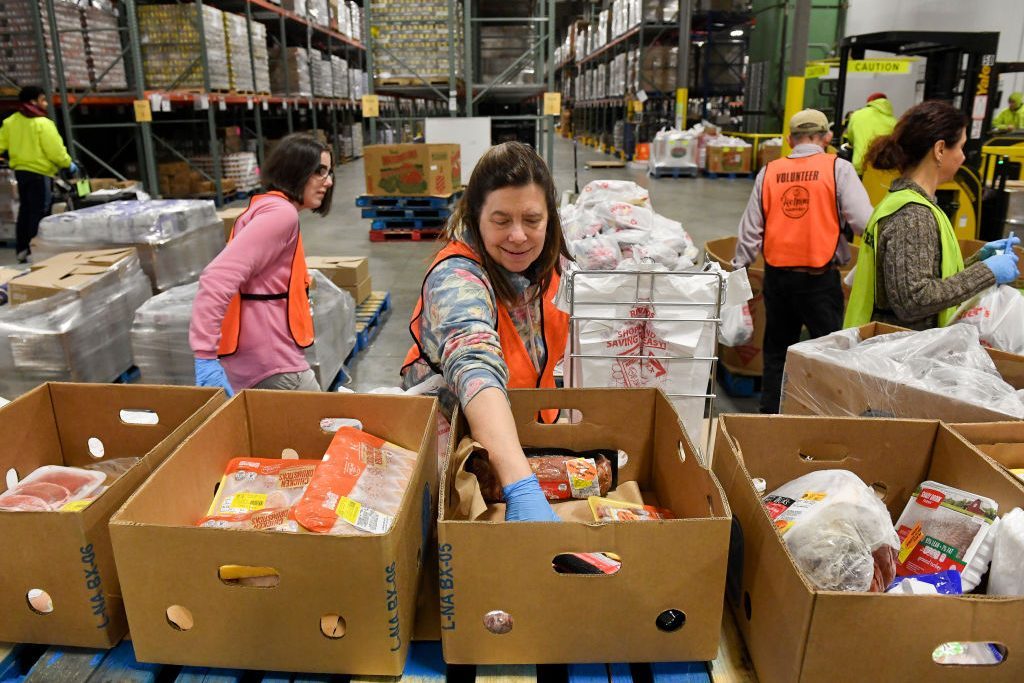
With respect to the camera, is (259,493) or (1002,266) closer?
(259,493)

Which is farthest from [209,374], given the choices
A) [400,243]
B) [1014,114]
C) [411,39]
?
[1014,114]

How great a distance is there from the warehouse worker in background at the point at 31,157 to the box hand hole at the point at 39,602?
25.6ft

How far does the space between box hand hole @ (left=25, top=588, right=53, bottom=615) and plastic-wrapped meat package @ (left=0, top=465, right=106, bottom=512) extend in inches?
10.8

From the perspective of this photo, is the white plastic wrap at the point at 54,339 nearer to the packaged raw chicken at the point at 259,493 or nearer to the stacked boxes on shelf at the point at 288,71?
the packaged raw chicken at the point at 259,493

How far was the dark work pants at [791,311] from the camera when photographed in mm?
3945

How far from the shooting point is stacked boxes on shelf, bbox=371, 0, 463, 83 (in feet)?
31.0

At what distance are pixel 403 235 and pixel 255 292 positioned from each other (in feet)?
21.2

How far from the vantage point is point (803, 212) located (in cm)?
390

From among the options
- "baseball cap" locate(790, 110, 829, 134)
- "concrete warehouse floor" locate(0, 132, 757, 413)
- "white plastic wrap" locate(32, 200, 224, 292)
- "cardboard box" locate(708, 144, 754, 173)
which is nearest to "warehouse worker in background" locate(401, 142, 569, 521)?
"concrete warehouse floor" locate(0, 132, 757, 413)

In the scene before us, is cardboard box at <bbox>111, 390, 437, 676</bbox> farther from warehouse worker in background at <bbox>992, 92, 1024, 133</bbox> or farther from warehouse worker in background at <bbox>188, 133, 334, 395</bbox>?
warehouse worker in background at <bbox>992, 92, 1024, 133</bbox>

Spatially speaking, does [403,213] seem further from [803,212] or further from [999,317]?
[999,317]

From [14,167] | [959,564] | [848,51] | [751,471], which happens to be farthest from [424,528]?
[14,167]

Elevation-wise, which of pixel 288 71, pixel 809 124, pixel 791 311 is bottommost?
pixel 791 311

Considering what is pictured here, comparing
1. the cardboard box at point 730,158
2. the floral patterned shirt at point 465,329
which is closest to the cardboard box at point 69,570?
the floral patterned shirt at point 465,329
